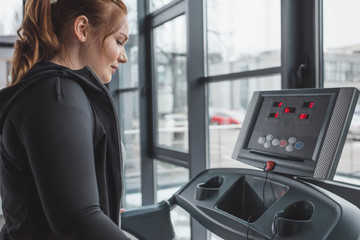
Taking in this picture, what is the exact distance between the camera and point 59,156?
63 centimetres

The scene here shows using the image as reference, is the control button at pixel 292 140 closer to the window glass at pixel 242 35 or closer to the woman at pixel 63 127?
the woman at pixel 63 127

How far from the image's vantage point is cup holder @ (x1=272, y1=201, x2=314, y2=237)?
90 cm

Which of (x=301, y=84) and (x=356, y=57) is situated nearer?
(x=356, y=57)

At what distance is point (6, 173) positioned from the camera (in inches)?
29.6

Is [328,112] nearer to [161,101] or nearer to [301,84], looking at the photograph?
[301,84]

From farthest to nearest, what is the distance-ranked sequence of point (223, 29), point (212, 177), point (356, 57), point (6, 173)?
1. point (223, 29)
2. point (356, 57)
3. point (212, 177)
4. point (6, 173)

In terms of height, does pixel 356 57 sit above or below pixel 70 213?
above

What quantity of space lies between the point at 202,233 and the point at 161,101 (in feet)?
4.18

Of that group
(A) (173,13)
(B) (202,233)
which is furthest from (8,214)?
(A) (173,13)

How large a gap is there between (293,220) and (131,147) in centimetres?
313

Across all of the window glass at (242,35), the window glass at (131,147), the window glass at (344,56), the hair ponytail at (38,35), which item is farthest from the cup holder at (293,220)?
the window glass at (131,147)

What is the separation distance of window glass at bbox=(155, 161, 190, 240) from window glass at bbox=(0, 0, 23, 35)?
6.82 feet

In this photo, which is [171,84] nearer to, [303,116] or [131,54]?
[131,54]

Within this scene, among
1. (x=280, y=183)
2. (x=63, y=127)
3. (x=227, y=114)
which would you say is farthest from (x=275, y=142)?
(x=227, y=114)
